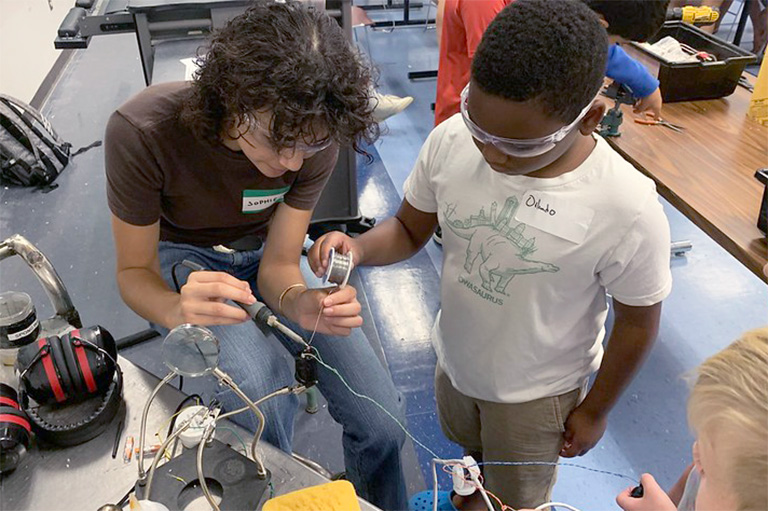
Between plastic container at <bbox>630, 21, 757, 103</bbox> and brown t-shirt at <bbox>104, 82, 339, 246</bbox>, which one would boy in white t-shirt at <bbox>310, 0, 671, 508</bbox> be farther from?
plastic container at <bbox>630, 21, 757, 103</bbox>

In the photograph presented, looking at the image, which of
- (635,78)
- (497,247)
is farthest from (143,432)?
(635,78)

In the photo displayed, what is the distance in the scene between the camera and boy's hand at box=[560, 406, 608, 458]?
1158mm

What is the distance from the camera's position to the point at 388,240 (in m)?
1.28

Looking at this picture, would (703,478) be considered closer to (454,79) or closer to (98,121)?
(454,79)

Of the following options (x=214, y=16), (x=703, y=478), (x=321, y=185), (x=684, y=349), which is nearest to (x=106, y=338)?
(x=321, y=185)

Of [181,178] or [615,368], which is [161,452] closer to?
[181,178]

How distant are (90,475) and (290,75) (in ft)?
2.21

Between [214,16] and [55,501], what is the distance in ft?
5.63

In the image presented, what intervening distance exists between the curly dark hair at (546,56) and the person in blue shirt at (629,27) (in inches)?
28.4

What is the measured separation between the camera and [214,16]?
6.79 ft

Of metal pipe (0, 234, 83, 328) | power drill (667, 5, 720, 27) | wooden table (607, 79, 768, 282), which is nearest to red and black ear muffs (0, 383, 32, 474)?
metal pipe (0, 234, 83, 328)

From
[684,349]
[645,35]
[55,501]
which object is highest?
[645,35]

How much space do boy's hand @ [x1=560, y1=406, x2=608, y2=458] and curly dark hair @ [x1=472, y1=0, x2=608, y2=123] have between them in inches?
23.9

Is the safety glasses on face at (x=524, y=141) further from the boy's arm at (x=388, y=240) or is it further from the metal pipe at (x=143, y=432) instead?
the metal pipe at (x=143, y=432)
